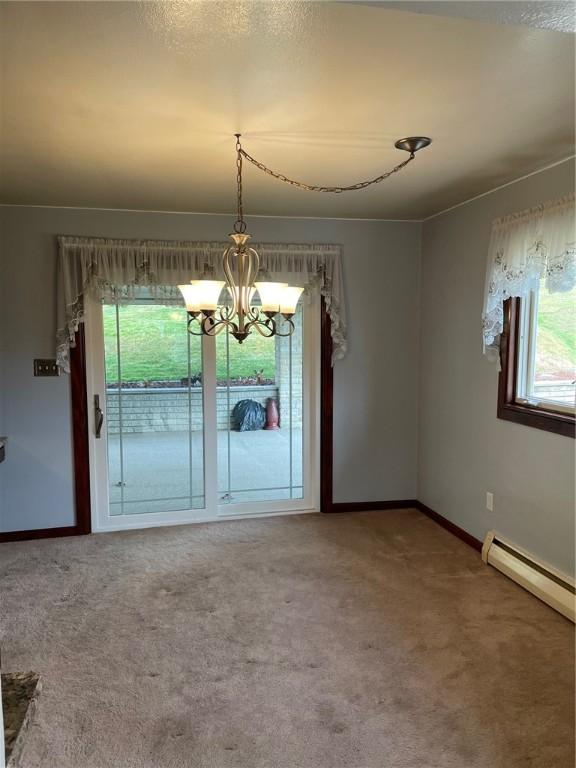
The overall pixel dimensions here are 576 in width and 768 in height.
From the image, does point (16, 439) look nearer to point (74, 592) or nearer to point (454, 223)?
point (74, 592)

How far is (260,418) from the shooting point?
4211mm

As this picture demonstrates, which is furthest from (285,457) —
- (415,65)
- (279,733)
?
(415,65)

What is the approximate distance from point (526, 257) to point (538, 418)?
2.93 ft

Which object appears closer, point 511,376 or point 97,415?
point 511,376

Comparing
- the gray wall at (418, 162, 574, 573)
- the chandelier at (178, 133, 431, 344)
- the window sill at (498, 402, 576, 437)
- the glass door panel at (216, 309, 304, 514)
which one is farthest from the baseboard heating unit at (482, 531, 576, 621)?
the chandelier at (178, 133, 431, 344)

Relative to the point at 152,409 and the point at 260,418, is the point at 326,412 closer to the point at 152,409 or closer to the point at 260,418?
the point at 260,418

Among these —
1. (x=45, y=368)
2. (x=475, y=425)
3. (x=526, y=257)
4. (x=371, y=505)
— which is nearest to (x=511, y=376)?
(x=475, y=425)

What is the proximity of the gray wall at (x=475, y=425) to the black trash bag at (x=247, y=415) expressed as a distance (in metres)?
1.33

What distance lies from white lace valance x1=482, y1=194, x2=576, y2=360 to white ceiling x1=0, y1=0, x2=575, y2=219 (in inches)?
10.8

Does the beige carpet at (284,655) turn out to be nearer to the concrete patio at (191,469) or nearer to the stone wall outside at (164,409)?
the concrete patio at (191,469)

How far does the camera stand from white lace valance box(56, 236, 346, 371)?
3686 millimetres

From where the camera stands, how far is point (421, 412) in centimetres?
434

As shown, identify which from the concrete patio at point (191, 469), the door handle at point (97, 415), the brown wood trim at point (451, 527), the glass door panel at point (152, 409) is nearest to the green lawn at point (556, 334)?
the brown wood trim at point (451, 527)

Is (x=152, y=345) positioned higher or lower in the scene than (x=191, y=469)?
higher
